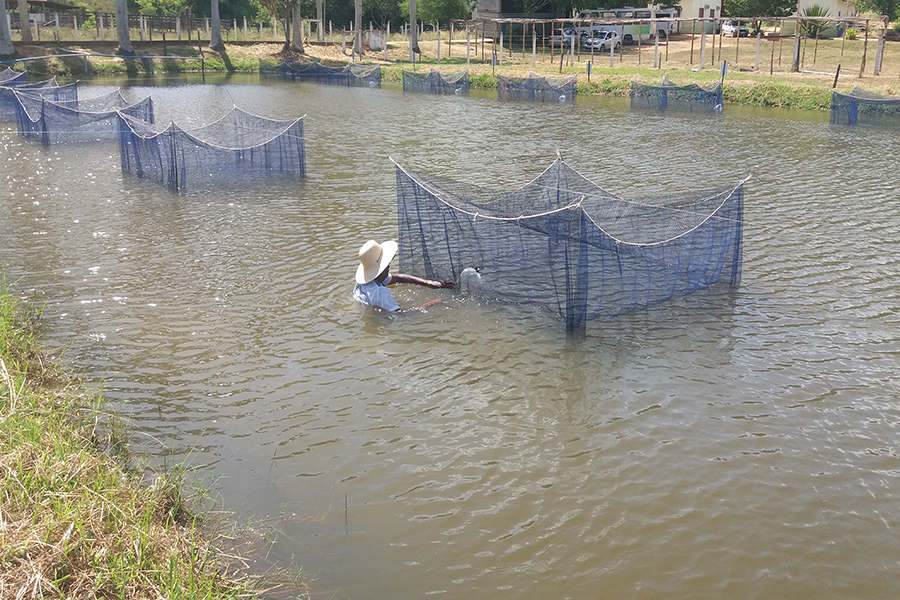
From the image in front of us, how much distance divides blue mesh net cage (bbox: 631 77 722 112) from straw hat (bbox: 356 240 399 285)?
24907mm

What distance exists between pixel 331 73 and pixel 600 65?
16.6m

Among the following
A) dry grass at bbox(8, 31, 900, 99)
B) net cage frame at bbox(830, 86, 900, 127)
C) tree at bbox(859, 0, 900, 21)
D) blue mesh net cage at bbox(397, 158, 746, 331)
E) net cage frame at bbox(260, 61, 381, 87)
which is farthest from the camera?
tree at bbox(859, 0, 900, 21)

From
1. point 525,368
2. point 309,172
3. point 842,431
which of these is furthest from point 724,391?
point 309,172

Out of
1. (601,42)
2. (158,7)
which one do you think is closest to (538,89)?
(601,42)

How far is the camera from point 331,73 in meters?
46.0

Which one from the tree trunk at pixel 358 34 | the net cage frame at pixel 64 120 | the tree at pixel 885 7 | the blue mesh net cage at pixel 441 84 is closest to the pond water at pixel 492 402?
the net cage frame at pixel 64 120

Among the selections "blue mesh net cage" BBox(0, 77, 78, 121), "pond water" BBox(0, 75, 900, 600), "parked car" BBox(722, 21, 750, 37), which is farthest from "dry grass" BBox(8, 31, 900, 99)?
"pond water" BBox(0, 75, 900, 600)

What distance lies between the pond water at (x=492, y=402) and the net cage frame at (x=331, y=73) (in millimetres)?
30394

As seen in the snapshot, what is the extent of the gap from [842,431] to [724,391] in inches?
47.1

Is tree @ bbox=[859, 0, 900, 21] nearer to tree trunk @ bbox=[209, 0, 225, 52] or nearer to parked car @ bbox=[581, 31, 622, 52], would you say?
parked car @ bbox=[581, 31, 622, 52]

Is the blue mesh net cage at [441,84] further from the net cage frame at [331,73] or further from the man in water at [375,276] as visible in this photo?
the man in water at [375,276]

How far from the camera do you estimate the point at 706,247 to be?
1081 cm

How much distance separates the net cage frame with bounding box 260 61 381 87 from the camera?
4459cm

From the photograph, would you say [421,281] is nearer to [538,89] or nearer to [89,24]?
[538,89]
